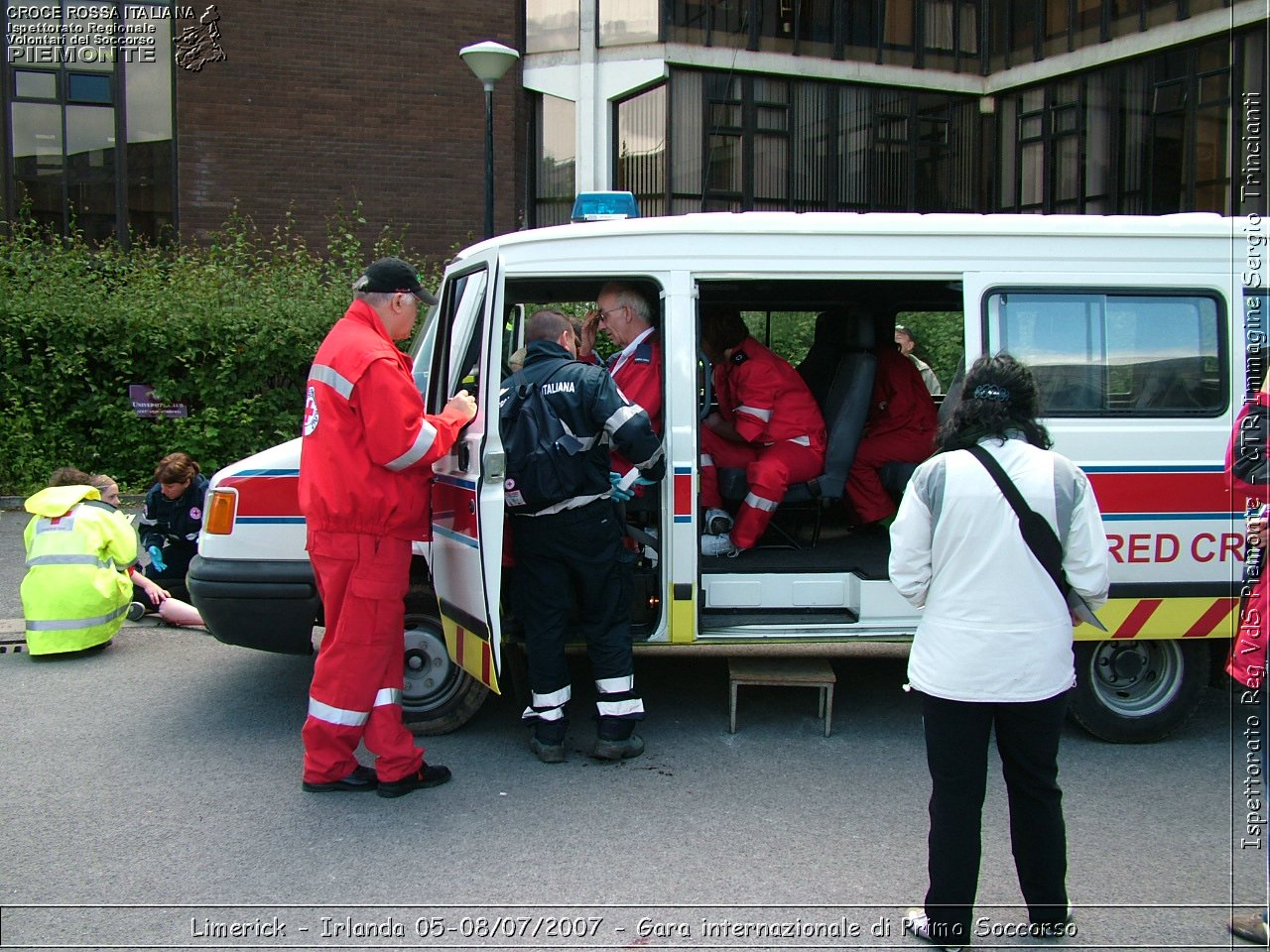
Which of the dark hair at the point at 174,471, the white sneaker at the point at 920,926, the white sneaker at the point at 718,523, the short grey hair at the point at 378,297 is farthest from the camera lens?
the dark hair at the point at 174,471

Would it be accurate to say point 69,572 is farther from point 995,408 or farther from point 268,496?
point 995,408

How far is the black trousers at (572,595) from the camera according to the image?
15.8ft

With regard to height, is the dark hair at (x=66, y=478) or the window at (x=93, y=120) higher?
the window at (x=93, y=120)

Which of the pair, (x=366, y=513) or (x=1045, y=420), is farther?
(x=1045, y=420)

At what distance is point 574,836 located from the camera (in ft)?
14.0

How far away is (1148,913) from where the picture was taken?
3729mm

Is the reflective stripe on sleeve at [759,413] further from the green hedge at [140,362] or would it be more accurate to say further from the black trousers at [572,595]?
the green hedge at [140,362]

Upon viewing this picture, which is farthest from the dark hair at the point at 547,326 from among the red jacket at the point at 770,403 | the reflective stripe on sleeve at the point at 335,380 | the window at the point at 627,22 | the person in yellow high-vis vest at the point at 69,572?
the window at the point at 627,22

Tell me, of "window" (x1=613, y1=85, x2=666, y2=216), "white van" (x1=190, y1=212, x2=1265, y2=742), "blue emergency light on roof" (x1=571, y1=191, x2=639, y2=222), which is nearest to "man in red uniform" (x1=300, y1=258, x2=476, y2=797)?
"white van" (x1=190, y1=212, x2=1265, y2=742)

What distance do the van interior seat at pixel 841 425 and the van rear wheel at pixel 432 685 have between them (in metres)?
1.82

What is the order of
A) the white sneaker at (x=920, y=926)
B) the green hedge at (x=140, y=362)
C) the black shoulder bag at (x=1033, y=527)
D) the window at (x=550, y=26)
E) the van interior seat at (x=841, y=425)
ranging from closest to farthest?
the black shoulder bag at (x=1033, y=527), the white sneaker at (x=920, y=926), the van interior seat at (x=841, y=425), the green hedge at (x=140, y=362), the window at (x=550, y=26)

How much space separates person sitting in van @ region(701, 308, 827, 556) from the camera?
588 cm

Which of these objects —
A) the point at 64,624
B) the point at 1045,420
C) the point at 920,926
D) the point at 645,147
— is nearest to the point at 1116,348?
the point at 1045,420

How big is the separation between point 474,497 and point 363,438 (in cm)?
50
